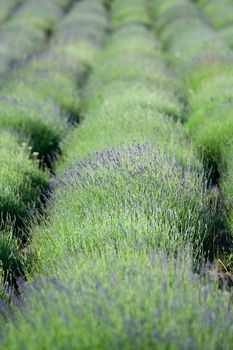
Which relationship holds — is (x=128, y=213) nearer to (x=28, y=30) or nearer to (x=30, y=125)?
(x=30, y=125)

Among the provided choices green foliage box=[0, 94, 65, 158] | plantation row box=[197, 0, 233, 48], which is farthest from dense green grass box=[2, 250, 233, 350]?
plantation row box=[197, 0, 233, 48]

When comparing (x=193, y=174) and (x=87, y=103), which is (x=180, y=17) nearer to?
(x=87, y=103)

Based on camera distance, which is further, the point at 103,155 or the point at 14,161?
the point at 14,161

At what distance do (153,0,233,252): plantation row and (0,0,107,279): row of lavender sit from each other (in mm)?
1296

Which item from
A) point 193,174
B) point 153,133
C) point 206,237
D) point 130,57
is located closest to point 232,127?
point 153,133

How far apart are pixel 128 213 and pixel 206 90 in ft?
12.5

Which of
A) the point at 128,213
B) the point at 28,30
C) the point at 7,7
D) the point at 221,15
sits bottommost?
the point at 7,7

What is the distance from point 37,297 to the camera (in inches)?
84.4

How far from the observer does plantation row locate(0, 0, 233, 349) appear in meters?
1.79

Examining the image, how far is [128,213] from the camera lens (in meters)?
2.93

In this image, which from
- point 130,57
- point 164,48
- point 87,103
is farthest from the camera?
point 164,48

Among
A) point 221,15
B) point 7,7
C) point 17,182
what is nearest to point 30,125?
point 17,182

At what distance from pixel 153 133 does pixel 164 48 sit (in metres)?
7.43

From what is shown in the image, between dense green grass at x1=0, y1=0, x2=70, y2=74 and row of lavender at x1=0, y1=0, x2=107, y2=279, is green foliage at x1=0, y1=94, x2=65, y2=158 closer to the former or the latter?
row of lavender at x1=0, y1=0, x2=107, y2=279
